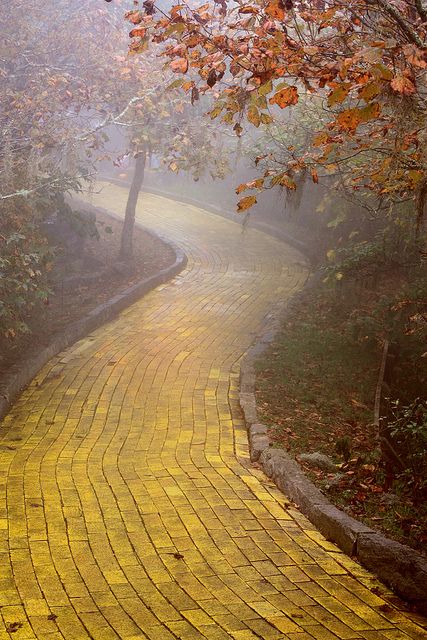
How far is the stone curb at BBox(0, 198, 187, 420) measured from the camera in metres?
9.09

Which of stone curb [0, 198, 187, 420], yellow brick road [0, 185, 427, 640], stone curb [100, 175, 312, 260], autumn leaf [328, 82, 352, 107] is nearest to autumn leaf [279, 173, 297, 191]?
autumn leaf [328, 82, 352, 107]

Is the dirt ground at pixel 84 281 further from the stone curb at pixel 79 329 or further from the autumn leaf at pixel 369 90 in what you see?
the autumn leaf at pixel 369 90

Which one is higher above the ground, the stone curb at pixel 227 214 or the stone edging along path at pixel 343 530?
the stone curb at pixel 227 214

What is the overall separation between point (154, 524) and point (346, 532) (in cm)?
159

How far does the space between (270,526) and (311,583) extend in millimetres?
893

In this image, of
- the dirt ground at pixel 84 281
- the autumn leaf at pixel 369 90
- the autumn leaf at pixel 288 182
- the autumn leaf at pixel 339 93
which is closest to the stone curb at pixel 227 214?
the dirt ground at pixel 84 281

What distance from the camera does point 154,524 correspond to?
5.55 m

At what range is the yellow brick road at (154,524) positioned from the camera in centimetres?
425

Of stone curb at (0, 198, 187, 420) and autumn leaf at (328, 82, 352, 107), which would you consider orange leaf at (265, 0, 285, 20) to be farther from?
stone curb at (0, 198, 187, 420)

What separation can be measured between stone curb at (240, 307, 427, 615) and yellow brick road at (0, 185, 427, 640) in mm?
120

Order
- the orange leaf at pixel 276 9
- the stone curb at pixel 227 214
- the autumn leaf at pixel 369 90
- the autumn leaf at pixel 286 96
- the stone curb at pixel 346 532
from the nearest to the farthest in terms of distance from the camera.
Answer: the autumn leaf at pixel 369 90, the stone curb at pixel 346 532, the autumn leaf at pixel 286 96, the orange leaf at pixel 276 9, the stone curb at pixel 227 214

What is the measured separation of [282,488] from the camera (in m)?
6.47

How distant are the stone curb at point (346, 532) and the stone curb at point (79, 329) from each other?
3479 millimetres

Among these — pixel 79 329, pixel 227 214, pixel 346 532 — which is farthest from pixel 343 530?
pixel 227 214
